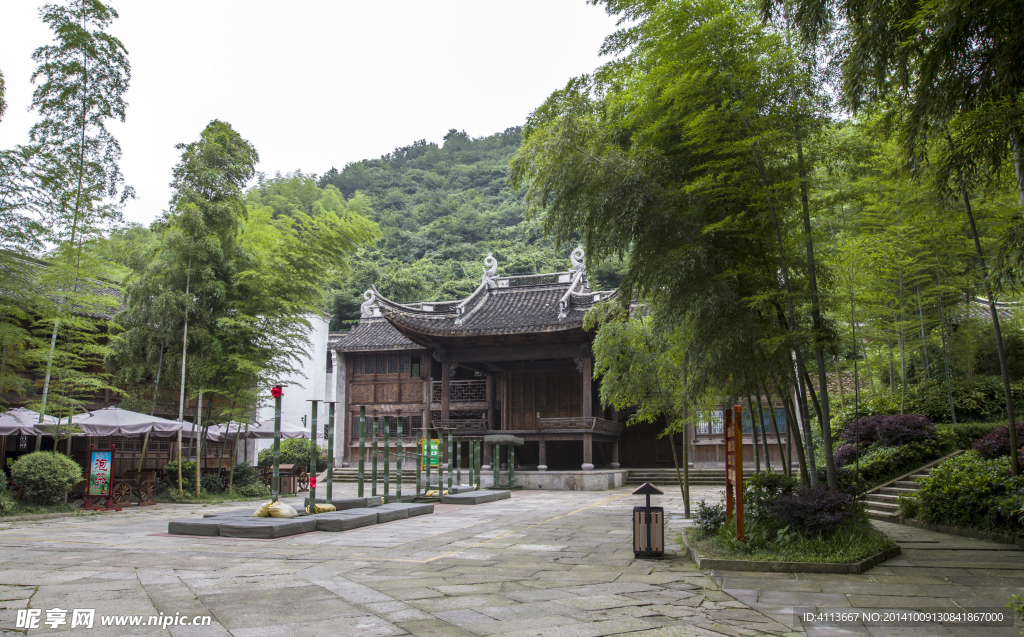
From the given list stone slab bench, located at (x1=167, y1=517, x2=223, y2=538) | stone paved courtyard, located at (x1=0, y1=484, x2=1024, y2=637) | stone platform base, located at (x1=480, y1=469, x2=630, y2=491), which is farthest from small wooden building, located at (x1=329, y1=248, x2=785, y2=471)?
stone paved courtyard, located at (x1=0, y1=484, x2=1024, y2=637)

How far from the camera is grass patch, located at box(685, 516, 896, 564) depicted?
5887 millimetres

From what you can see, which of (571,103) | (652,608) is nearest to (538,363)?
(571,103)

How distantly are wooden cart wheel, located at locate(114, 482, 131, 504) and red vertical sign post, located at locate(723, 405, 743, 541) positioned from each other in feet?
37.1

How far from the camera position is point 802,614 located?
4352mm

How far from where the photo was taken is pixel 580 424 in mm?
19391

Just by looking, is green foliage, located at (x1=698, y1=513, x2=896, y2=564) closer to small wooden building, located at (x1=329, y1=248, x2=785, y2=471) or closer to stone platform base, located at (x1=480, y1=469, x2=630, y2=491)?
stone platform base, located at (x1=480, y1=469, x2=630, y2=491)

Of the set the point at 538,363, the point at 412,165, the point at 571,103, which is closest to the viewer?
the point at 571,103

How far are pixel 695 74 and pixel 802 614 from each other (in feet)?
14.9

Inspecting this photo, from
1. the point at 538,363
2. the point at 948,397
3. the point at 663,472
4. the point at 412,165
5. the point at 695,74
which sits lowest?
the point at 663,472

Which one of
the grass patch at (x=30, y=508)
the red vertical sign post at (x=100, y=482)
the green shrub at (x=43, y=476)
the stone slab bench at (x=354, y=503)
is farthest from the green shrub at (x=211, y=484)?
the stone slab bench at (x=354, y=503)

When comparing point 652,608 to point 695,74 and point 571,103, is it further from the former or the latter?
point 571,103

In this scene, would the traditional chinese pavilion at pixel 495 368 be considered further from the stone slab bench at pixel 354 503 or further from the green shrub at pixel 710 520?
the green shrub at pixel 710 520

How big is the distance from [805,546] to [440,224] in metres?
36.4

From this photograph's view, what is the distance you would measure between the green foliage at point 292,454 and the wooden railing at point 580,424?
722 centimetres
